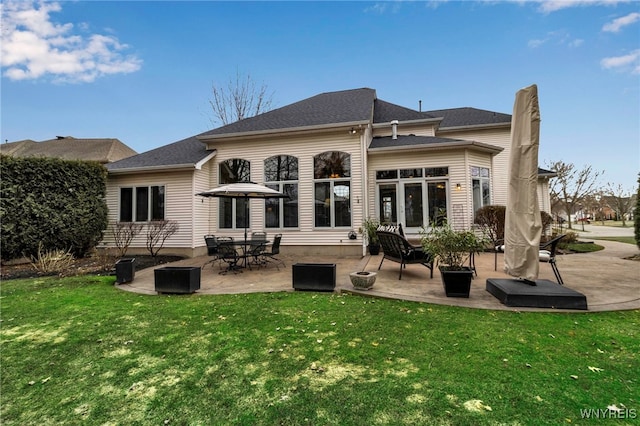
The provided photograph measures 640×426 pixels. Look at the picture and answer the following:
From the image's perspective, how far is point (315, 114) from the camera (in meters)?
11.6

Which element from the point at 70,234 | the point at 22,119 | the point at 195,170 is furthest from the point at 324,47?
the point at 22,119

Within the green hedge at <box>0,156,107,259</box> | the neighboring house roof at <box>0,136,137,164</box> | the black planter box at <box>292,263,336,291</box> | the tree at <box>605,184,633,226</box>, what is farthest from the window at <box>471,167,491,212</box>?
the tree at <box>605,184,633,226</box>

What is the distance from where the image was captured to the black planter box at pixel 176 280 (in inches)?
216

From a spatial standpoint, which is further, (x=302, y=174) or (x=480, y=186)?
(x=480, y=186)

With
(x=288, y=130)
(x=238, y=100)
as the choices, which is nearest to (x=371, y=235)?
(x=288, y=130)

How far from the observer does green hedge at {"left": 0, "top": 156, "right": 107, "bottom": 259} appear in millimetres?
8461

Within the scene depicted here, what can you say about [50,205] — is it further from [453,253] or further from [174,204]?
[453,253]

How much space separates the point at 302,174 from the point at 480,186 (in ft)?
23.5

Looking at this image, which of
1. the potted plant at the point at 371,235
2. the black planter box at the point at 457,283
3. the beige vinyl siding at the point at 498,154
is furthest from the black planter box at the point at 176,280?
the beige vinyl siding at the point at 498,154

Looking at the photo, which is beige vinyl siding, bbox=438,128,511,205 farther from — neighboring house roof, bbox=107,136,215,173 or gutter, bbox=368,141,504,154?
neighboring house roof, bbox=107,136,215,173

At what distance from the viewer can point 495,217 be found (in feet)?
33.1

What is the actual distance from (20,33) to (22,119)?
13367 mm

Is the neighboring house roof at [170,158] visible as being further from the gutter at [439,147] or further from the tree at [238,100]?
the tree at [238,100]

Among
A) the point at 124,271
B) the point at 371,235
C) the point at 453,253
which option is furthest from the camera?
the point at 371,235
